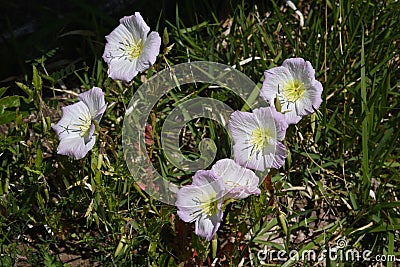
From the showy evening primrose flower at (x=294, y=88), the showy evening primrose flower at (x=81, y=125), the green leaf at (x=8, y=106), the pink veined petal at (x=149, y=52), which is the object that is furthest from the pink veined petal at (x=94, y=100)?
the showy evening primrose flower at (x=294, y=88)

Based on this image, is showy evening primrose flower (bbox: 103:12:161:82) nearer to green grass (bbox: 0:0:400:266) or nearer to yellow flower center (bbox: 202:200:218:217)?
green grass (bbox: 0:0:400:266)

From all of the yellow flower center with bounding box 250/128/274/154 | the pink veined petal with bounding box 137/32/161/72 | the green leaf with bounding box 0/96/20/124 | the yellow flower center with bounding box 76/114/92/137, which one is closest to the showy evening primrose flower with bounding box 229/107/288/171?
the yellow flower center with bounding box 250/128/274/154

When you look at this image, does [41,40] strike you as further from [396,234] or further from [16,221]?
[396,234]

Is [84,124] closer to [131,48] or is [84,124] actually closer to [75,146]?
[75,146]

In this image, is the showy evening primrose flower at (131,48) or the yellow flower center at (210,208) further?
the showy evening primrose flower at (131,48)

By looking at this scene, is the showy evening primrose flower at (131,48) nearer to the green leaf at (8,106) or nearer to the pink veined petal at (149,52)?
the pink veined petal at (149,52)

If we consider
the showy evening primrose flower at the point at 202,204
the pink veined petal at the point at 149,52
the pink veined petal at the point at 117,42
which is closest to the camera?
the showy evening primrose flower at the point at 202,204
